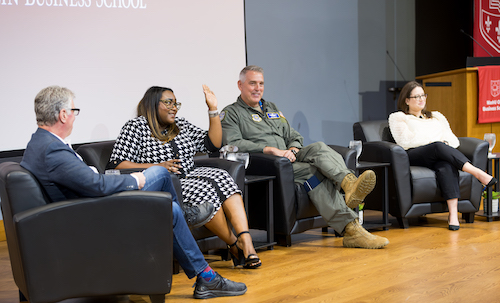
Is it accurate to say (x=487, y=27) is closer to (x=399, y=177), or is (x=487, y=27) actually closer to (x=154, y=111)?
(x=399, y=177)

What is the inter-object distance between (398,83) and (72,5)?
3.54 meters

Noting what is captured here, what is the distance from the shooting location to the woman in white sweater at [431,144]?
12.8 feet

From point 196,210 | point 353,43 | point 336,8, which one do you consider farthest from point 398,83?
point 196,210

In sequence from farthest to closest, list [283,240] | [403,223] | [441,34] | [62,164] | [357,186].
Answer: [441,34]
[403,223]
[283,240]
[357,186]
[62,164]

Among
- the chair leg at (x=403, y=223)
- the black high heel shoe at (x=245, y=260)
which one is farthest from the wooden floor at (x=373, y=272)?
the chair leg at (x=403, y=223)

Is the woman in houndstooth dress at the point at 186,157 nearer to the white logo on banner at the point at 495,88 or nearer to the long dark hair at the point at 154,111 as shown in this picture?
the long dark hair at the point at 154,111

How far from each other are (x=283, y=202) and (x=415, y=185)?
1091 mm

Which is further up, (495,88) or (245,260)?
(495,88)

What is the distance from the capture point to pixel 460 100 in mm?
5012

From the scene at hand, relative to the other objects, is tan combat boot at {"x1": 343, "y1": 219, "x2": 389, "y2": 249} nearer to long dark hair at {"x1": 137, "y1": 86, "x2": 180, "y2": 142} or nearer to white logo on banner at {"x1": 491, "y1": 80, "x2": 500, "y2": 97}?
long dark hair at {"x1": 137, "y1": 86, "x2": 180, "y2": 142}

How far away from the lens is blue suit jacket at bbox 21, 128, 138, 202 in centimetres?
212

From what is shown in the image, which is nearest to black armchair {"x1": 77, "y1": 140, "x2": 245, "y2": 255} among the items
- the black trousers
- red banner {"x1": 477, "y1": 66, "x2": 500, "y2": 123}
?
the black trousers

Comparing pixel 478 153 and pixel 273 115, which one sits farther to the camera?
pixel 478 153

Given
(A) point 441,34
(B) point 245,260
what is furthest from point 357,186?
(A) point 441,34
